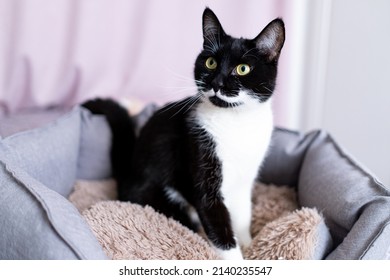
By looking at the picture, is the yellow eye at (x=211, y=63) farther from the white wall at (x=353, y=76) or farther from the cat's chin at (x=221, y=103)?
the white wall at (x=353, y=76)

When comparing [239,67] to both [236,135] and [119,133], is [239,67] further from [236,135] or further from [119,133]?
[119,133]

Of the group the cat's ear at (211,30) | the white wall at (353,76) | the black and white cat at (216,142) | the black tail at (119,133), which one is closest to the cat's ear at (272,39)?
the black and white cat at (216,142)

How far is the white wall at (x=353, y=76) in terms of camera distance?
137 cm

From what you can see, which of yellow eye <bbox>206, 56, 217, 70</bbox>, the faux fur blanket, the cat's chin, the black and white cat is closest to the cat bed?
the faux fur blanket

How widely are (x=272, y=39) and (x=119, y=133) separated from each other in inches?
27.3

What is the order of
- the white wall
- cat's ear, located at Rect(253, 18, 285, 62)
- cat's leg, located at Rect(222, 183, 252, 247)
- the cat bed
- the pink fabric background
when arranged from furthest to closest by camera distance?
the pink fabric background, the white wall, cat's leg, located at Rect(222, 183, 252, 247), cat's ear, located at Rect(253, 18, 285, 62), the cat bed

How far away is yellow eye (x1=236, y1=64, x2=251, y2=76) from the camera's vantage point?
3.45ft

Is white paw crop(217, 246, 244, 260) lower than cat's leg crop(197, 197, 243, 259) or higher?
lower

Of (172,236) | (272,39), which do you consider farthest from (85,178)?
(272,39)

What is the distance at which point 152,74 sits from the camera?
173cm

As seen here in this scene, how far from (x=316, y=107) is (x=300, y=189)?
51 cm

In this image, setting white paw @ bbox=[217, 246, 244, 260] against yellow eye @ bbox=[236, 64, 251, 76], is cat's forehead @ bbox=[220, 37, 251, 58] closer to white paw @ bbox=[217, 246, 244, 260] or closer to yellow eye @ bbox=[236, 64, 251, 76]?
yellow eye @ bbox=[236, 64, 251, 76]

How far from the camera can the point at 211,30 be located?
1119 mm

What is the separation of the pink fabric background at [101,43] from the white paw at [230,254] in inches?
27.4
